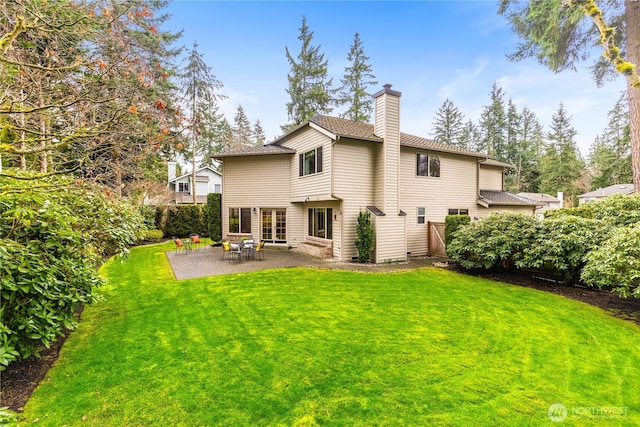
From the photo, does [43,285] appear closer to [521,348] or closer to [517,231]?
[521,348]

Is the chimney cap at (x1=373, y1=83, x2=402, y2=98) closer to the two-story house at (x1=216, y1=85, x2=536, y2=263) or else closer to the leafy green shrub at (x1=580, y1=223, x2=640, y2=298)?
the two-story house at (x1=216, y1=85, x2=536, y2=263)

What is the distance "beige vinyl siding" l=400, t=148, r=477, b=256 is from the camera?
43.9ft

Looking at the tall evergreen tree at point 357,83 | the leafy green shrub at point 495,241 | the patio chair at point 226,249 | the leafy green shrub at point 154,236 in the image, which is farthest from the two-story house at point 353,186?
the tall evergreen tree at point 357,83

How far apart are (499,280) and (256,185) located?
40.3 feet

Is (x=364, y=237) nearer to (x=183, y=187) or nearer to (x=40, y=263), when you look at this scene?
(x=40, y=263)

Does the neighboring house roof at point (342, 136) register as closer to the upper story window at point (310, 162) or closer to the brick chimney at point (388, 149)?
the brick chimney at point (388, 149)

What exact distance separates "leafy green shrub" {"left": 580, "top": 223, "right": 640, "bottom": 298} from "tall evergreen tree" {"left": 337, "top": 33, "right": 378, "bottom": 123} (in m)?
25.6

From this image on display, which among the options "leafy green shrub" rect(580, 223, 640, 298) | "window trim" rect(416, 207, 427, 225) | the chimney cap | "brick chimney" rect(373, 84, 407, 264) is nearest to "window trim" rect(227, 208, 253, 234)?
"brick chimney" rect(373, 84, 407, 264)

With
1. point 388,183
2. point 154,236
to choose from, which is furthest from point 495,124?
point 154,236

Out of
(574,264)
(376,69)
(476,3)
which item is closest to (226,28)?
(476,3)

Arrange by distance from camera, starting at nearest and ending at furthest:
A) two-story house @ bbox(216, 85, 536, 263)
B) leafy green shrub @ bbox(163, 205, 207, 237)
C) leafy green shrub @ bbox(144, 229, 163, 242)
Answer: two-story house @ bbox(216, 85, 536, 263)
leafy green shrub @ bbox(144, 229, 163, 242)
leafy green shrub @ bbox(163, 205, 207, 237)

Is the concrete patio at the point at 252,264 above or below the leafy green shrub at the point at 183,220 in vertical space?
below

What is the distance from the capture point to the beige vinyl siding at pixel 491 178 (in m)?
17.5

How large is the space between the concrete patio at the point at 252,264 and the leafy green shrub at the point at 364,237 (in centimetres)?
51
